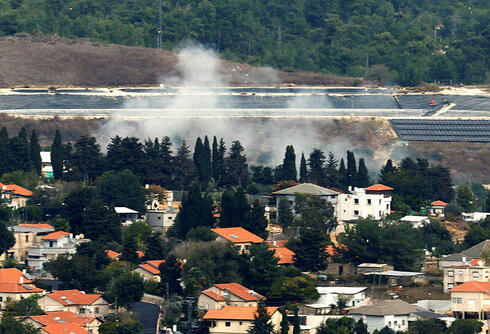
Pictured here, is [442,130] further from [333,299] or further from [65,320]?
[65,320]

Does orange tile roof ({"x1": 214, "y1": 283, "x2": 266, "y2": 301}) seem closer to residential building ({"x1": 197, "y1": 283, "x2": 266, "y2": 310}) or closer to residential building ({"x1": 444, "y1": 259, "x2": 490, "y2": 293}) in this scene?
residential building ({"x1": 197, "y1": 283, "x2": 266, "y2": 310})

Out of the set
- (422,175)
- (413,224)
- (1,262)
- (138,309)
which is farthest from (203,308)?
(422,175)

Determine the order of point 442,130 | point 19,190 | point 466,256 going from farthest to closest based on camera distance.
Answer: point 442,130 → point 19,190 → point 466,256

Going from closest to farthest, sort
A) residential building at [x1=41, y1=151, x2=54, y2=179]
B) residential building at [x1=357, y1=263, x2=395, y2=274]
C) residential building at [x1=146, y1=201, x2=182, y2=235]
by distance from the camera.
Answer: residential building at [x1=357, y1=263, x2=395, y2=274]
residential building at [x1=146, y1=201, x2=182, y2=235]
residential building at [x1=41, y1=151, x2=54, y2=179]

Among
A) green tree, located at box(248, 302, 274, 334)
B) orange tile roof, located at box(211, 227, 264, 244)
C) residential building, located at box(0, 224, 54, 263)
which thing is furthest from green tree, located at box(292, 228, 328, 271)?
residential building, located at box(0, 224, 54, 263)

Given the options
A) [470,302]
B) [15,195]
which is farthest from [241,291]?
[15,195]

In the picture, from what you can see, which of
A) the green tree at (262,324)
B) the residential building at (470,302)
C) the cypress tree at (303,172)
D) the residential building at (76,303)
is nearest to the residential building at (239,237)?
the residential building at (76,303)

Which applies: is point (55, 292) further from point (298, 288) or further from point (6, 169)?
point (6, 169)
